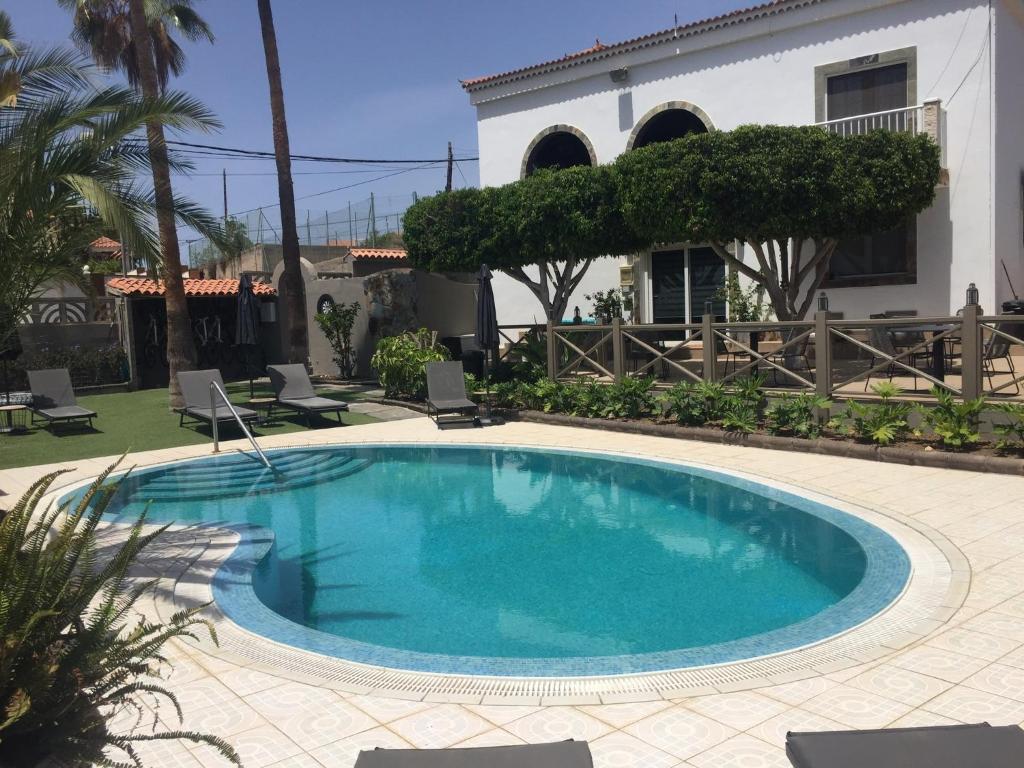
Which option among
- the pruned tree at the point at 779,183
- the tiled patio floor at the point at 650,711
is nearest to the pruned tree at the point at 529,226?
the pruned tree at the point at 779,183

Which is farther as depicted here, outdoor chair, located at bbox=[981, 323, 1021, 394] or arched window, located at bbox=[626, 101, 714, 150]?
arched window, located at bbox=[626, 101, 714, 150]

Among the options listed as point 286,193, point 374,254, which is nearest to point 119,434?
point 286,193

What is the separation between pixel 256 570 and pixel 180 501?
3173 millimetres

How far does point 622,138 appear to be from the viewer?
22516 mm

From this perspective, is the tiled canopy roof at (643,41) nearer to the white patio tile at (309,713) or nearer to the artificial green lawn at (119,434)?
the artificial green lawn at (119,434)

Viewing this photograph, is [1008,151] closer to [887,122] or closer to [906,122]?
[906,122]

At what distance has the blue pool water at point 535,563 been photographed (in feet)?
18.1

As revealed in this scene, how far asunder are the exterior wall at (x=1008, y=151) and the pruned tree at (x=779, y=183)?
7.96 feet

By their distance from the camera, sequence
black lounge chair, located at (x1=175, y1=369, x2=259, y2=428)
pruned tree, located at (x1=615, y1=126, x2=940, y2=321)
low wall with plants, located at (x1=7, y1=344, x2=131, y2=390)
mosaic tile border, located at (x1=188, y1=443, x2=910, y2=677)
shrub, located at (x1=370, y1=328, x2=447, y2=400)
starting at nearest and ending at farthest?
1. mosaic tile border, located at (x1=188, y1=443, x2=910, y2=677)
2. black lounge chair, located at (x1=175, y1=369, x2=259, y2=428)
3. pruned tree, located at (x1=615, y1=126, x2=940, y2=321)
4. shrub, located at (x1=370, y1=328, x2=447, y2=400)
5. low wall with plants, located at (x1=7, y1=344, x2=131, y2=390)

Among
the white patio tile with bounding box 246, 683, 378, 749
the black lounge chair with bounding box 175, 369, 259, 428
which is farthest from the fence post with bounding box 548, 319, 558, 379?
the white patio tile with bounding box 246, 683, 378, 749

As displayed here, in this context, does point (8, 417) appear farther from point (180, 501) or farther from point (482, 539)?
point (482, 539)

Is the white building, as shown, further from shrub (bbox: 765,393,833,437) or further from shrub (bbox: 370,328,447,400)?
shrub (bbox: 765,393,833,437)

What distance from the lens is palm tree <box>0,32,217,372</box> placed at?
271 inches

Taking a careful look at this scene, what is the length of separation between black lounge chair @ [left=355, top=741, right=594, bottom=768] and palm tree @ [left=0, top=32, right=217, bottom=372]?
20.0ft
